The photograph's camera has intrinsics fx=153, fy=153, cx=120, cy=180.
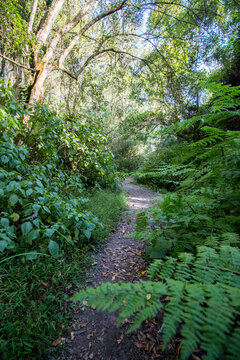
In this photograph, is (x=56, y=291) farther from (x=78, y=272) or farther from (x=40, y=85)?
(x=40, y=85)

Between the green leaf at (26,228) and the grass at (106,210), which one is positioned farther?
the grass at (106,210)

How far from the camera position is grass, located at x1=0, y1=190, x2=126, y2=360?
1.21 metres

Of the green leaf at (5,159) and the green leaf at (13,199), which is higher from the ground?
the green leaf at (5,159)

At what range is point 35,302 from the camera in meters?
1.51

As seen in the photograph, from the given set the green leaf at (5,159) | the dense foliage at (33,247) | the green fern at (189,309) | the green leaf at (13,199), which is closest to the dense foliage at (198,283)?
the green fern at (189,309)

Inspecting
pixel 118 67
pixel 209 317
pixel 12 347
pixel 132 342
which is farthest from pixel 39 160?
pixel 118 67

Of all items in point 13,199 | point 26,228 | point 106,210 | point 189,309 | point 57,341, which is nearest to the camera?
point 189,309

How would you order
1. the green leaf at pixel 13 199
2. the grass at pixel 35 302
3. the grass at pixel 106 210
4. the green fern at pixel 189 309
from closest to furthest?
the green fern at pixel 189 309 < the grass at pixel 35 302 < the green leaf at pixel 13 199 < the grass at pixel 106 210

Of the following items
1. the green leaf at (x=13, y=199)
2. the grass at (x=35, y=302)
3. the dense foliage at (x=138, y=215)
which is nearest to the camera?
the dense foliage at (x=138, y=215)

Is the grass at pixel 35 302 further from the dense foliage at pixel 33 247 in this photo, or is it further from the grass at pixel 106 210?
the grass at pixel 106 210

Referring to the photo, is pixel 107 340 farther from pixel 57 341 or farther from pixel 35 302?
pixel 35 302

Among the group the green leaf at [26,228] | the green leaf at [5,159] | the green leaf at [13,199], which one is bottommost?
the green leaf at [26,228]

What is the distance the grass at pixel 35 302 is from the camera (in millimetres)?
1207

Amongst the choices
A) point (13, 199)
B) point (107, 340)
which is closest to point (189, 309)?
point (107, 340)
